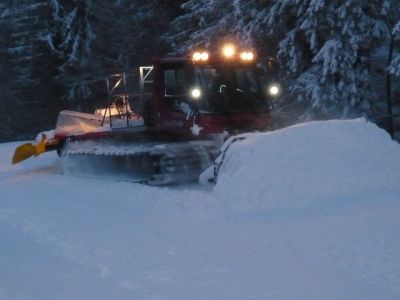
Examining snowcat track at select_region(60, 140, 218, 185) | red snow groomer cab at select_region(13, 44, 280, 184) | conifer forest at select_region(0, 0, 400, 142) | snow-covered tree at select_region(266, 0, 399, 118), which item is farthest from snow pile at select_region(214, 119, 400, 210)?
snow-covered tree at select_region(266, 0, 399, 118)

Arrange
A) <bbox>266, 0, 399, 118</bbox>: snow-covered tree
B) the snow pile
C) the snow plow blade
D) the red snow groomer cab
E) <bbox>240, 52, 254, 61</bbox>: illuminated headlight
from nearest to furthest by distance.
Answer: the snow pile, the red snow groomer cab, <bbox>240, 52, 254, 61</bbox>: illuminated headlight, the snow plow blade, <bbox>266, 0, 399, 118</bbox>: snow-covered tree

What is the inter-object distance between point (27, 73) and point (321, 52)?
22425 mm

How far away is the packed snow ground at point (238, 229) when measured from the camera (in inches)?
200

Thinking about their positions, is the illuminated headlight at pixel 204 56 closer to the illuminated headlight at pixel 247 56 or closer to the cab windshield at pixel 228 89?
the cab windshield at pixel 228 89

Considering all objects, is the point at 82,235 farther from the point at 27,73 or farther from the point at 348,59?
the point at 27,73

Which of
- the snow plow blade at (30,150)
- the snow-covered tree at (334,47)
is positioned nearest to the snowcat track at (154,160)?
the snow plow blade at (30,150)

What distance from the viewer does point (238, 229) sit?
22.9 ft

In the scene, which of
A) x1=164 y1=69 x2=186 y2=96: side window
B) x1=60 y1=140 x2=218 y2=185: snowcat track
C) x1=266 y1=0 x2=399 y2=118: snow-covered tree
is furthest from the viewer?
x1=266 y1=0 x2=399 y2=118: snow-covered tree

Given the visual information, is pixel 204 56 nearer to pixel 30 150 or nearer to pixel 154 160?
pixel 154 160

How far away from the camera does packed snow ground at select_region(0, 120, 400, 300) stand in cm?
507

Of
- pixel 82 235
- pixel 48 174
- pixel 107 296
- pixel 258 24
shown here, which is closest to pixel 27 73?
pixel 258 24

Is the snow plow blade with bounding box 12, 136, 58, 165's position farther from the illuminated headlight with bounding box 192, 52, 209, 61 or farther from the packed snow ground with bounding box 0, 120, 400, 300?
the illuminated headlight with bounding box 192, 52, 209, 61

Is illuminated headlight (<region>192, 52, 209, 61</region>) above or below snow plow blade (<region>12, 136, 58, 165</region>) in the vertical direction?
above

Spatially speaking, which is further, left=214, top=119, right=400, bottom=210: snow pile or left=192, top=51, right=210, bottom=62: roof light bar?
left=192, top=51, right=210, bottom=62: roof light bar
